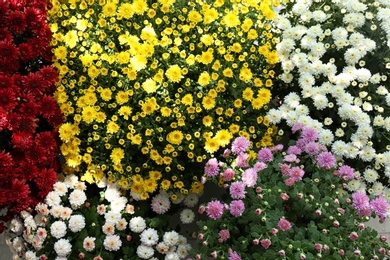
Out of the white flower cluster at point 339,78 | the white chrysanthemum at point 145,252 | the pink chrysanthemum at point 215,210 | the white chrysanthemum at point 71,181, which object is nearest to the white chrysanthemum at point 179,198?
the white chrysanthemum at point 145,252

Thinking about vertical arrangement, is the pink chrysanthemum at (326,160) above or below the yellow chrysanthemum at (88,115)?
above

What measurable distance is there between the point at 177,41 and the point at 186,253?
1.03m

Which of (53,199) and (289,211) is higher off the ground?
(289,211)

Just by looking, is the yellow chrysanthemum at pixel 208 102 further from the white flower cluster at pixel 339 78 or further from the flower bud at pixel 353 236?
the flower bud at pixel 353 236

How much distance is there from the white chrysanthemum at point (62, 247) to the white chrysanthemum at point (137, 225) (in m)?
0.30

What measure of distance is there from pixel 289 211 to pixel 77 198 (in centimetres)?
102

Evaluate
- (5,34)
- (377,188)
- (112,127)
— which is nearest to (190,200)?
(112,127)

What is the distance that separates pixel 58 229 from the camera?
2441 mm

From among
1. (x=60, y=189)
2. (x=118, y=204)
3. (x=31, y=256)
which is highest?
(x=118, y=204)

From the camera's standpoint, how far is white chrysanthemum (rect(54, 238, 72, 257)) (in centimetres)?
241

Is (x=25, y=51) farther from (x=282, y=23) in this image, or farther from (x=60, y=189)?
(x=282, y=23)

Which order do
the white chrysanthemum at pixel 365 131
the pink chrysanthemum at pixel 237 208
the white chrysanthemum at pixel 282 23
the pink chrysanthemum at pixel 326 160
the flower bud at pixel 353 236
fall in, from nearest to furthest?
the flower bud at pixel 353 236 < the pink chrysanthemum at pixel 237 208 < the pink chrysanthemum at pixel 326 160 < the white chrysanthemum at pixel 365 131 < the white chrysanthemum at pixel 282 23

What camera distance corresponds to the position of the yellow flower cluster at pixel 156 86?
246 cm

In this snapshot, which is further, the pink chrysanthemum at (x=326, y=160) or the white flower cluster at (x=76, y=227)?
the white flower cluster at (x=76, y=227)
